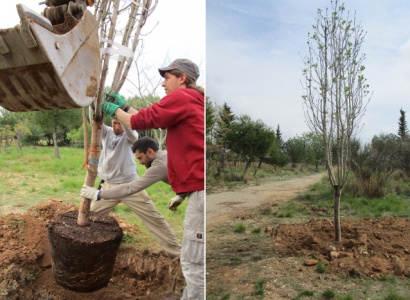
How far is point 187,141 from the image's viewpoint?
2.05m

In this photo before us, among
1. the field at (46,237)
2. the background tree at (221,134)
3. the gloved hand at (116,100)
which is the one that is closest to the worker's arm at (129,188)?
the background tree at (221,134)

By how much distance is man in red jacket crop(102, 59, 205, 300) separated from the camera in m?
1.99

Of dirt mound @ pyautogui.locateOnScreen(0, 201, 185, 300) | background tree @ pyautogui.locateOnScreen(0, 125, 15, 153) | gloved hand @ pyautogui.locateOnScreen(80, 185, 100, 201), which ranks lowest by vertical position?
dirt mound @ pyautogui.locateOnScreen(0, 201, 185, 300)

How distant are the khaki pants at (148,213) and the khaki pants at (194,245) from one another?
3.29 feet

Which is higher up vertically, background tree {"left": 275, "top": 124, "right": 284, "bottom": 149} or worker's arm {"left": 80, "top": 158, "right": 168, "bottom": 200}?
background tree {"left": 275, "top": 124, "right": 284, "bottom": 149}

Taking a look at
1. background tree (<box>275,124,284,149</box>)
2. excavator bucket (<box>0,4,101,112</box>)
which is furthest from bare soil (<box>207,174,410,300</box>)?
excavator bucket (<box>0,4,101,112</box>)

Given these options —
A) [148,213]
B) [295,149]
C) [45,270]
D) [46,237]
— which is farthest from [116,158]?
[295,149]

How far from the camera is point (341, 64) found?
8.95 ft

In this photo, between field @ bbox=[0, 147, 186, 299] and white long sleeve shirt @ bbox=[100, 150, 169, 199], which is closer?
white long sleeve shirt @ bbox=[100, 150, 169, 199]

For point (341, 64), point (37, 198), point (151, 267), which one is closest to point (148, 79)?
point (37, 198)

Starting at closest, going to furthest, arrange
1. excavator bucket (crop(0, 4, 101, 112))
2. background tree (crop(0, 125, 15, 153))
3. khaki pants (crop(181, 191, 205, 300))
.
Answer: excavator bucket (crop(0, 4, 101, 112)) → khaki pants (crop(181, 191, 205, 300)) → background tree (crop(0, 125, 15, 153))

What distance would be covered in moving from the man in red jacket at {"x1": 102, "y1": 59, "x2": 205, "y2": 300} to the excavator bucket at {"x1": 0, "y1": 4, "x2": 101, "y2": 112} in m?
0.32

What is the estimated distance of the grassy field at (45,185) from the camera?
367cm

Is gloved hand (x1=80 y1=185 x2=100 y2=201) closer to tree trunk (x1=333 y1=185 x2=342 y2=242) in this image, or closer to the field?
the field
